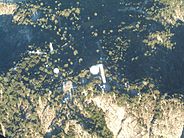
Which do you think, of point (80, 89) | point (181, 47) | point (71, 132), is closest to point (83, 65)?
point (80, 89)

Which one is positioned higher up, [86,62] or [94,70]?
[86,62]

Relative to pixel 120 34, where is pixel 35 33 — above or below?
above

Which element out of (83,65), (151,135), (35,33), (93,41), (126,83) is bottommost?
(151,135)

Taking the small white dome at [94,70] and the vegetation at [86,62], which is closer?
the vegetation at [86,62]

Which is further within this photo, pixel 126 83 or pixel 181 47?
pixel 181 47

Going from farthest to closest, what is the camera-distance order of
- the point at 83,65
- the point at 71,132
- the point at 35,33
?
1. the point at 35,33
2. the point at 83,65
3. the point at 71,132

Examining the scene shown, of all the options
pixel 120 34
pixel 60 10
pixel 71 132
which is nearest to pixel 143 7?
pixel 120 34

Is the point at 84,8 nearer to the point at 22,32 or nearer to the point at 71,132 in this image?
the point at 22,32

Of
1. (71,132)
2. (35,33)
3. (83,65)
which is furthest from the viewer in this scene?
(35,33)

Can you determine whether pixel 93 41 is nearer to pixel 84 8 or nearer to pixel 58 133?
pixel 84 8

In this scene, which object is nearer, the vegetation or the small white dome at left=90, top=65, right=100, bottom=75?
the vegetation

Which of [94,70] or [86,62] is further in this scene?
[86,62]
